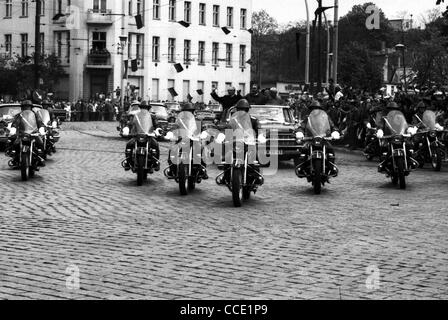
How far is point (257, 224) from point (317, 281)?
14.4 feet

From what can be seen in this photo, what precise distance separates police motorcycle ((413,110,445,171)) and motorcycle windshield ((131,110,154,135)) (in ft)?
23.8

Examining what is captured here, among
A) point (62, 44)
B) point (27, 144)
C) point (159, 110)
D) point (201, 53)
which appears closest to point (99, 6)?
point (62, 44)

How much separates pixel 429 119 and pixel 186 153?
338 inches

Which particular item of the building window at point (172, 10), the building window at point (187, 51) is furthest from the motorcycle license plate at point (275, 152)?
the building window at point (187, 51)

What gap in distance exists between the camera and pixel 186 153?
1705cm

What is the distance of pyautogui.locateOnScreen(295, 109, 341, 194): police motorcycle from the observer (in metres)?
17.7

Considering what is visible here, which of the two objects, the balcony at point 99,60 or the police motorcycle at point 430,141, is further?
the balcony at point 99,60

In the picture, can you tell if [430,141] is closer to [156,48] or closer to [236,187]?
[236,187]

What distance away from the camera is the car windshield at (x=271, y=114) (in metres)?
25.6

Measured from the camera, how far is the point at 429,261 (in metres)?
9.93

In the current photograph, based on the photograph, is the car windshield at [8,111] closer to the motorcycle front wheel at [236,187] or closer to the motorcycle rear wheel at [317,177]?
the motorcycle rear wheel at [317,177]

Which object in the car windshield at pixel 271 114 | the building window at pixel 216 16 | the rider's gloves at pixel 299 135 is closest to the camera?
the rider's gloves at pixel 299 135

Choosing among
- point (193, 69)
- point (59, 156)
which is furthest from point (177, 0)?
point (59, 156)

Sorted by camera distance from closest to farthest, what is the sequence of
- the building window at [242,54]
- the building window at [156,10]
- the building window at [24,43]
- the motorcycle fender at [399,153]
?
the motorcycle fender at [399,153], the building window at [156,10], the building window at [24,43], the building window at [242,54]
